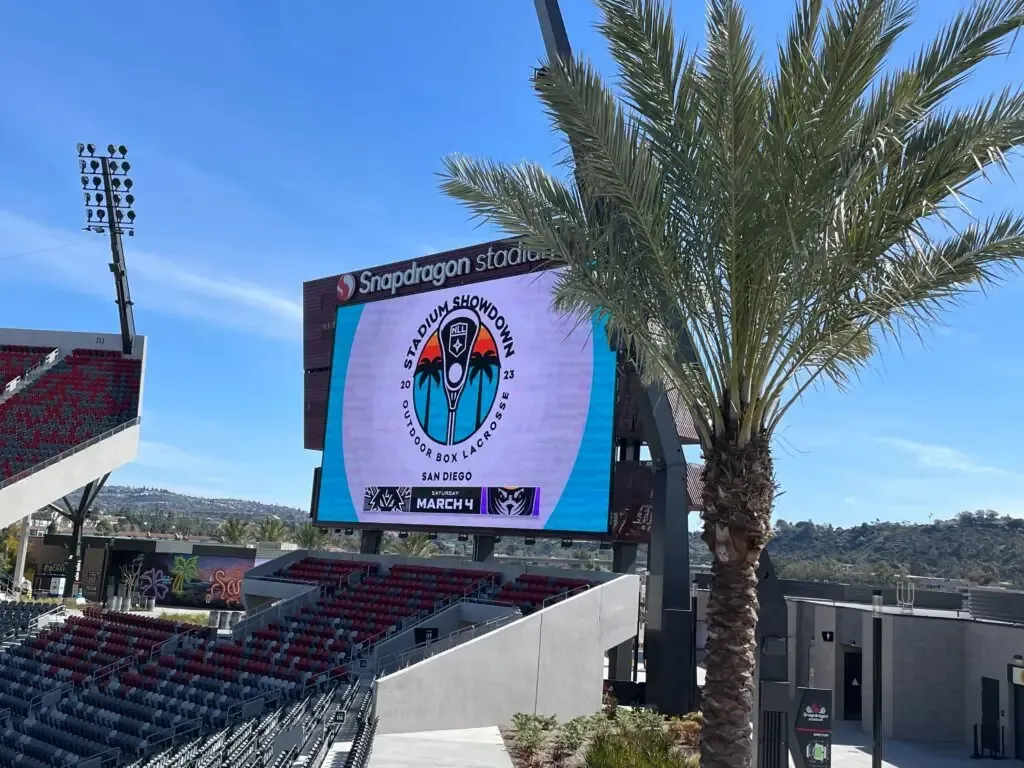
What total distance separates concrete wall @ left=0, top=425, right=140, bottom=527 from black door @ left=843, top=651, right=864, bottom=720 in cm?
3219

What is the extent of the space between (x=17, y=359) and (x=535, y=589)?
34316 millimetres

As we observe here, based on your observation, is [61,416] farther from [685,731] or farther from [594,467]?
[685,731]

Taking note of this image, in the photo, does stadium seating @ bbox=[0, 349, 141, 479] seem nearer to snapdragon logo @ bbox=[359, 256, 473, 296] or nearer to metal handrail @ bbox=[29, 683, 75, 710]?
metal handrail @ bbox=[29, 683, 75, 710]

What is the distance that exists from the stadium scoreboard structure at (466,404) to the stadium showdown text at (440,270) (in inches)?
2.0

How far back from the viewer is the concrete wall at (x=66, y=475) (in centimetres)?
3784

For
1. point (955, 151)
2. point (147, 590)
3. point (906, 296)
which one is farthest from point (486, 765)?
point (147, 590)

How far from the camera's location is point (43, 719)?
79.5 feet

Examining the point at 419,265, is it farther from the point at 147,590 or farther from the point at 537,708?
the point at 147,590

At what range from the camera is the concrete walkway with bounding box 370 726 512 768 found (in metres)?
16.1

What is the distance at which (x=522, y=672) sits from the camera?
22016 mm

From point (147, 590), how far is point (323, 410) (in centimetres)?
2492

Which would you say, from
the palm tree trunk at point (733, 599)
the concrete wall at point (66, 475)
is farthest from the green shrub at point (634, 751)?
the concrete wall at point (66, 475)

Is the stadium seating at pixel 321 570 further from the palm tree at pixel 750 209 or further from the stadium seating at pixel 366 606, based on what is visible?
the palm tree at pixel 750 209

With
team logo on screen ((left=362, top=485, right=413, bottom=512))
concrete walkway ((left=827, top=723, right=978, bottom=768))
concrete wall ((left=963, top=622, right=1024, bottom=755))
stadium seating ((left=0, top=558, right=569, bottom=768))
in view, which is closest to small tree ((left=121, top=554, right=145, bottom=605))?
stadium seating ((left=0, top=558, right=569, bottom=768))
